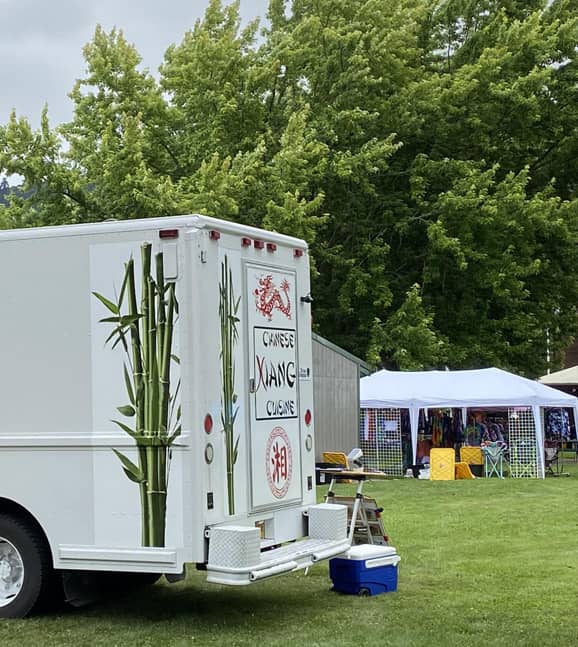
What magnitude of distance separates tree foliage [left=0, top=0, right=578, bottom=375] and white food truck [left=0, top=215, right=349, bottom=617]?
18010mm

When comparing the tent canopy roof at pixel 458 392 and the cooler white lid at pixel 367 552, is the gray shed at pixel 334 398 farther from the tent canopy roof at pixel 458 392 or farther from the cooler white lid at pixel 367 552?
the cooler white lid at pixel 367 552

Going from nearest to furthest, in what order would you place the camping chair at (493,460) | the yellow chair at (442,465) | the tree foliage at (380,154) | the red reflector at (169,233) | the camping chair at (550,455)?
the red reflector at (169,233) < the yellow chair at (442,465) < the camping chair at (493,460) < the camping chair at (550,455) < the tree foliage at (380,154)

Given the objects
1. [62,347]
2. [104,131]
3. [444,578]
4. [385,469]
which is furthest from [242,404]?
[104,131]

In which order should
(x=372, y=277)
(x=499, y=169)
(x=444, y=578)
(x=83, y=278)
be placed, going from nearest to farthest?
(x=83, y=278)
(x=444, y=578)
(x=372, y=277)
(x=499, y=169)

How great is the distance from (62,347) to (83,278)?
539 mm

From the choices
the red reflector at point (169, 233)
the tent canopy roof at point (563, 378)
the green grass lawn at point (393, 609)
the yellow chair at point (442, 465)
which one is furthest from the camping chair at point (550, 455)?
the red reflector at point (169, 233)

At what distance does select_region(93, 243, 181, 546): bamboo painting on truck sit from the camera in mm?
7734

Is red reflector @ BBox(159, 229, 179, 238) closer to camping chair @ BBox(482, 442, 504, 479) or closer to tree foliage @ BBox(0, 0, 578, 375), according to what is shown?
camping chair @ BBox(482, 442, 504, 479)

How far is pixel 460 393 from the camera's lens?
22875 millimetres

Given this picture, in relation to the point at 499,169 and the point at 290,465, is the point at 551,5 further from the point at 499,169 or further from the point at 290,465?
the point at 290,465

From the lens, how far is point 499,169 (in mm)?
31266

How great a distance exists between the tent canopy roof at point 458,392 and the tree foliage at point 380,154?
3.42 meters

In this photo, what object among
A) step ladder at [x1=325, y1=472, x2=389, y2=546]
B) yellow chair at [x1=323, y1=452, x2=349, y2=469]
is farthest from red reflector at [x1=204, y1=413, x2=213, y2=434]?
yellow chair at [x1=323, y1=452, x2=349, y2=469]

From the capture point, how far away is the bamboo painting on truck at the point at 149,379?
773 cm
